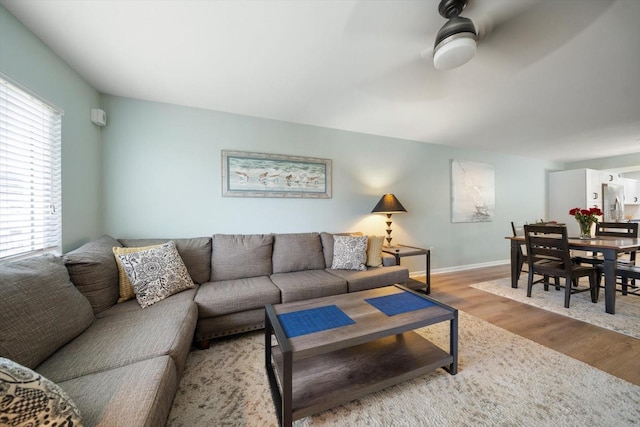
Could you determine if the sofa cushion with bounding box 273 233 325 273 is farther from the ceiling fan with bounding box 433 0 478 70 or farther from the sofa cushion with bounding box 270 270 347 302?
the ceiling fan with bounding box 433 0 478 70

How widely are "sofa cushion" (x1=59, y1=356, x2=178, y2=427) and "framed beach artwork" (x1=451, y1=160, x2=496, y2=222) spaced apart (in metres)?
4.42

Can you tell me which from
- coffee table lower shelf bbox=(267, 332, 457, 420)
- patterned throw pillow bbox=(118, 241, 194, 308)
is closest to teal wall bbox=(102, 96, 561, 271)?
patterned throw pillow bbox=(118, 241, 194, 308)

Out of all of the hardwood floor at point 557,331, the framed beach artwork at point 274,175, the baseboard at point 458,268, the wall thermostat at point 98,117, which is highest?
the wall thermostat at point 98,117

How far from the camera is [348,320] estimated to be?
4.62 ft

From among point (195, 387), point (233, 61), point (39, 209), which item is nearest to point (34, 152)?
point (39, 209)

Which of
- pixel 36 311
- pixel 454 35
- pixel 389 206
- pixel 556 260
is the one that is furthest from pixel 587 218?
pixel 36 311

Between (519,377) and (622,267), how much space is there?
8.11 feet

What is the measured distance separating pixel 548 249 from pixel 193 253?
396cm

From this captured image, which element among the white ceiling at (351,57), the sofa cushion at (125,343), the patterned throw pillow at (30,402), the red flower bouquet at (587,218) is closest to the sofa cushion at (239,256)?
the sofa cushion at (125,343)

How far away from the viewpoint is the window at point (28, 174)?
Answer: 1383 millimetres

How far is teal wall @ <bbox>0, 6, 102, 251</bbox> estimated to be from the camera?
55.8 inches

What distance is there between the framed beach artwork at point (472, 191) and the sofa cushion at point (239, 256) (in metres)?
3.41

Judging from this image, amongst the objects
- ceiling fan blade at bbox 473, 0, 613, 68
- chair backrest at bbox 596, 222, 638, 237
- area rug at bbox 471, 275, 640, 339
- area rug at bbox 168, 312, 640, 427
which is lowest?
area rug at bbox 168, 312, 640, 427

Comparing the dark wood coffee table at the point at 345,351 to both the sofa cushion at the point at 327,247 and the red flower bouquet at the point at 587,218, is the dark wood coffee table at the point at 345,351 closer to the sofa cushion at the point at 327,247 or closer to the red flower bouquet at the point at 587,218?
the sofa cushion at the point at 327,247
